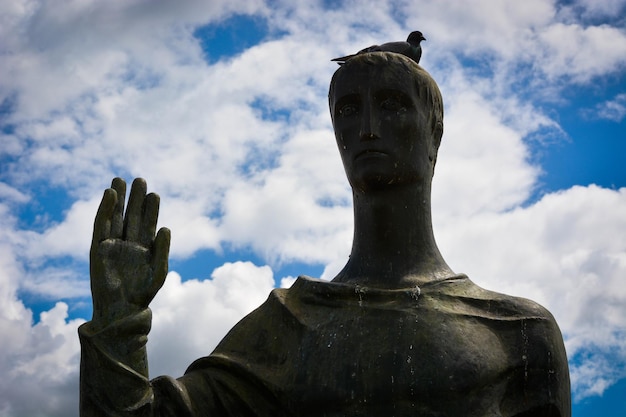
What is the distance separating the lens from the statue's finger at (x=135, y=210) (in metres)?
9.48

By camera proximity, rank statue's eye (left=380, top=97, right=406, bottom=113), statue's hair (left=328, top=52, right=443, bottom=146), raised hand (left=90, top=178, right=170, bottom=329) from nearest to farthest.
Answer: raised hand (left=90, top=178, right=170, bottom=329), statue's eye (left=380, top=97, right=406, bottom=113), statue's hair (left=328, top=52, right=443, bottom=146)


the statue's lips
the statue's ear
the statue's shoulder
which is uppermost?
the statue's ear

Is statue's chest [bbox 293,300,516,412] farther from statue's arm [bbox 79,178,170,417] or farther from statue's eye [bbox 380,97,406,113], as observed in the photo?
statue's eye [bbox 380,97,406,113]

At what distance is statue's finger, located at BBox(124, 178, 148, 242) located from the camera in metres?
9.48

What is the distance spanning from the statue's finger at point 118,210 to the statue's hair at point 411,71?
2.14 metres

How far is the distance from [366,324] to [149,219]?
2.00 m

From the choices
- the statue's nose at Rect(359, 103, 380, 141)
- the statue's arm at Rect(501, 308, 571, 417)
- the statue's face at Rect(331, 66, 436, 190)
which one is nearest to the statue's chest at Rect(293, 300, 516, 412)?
the statue's arm at Rect(501, 308, 571, 417)

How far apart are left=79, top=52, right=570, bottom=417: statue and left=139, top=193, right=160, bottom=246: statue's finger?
12 mm

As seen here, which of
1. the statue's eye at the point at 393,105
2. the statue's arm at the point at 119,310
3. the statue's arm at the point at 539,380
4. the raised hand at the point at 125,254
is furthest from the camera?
the statue's eye at the point at 393,105

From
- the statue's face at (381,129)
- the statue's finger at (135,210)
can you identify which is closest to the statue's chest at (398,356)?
the statue's face at (381,129)

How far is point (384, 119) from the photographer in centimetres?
1012

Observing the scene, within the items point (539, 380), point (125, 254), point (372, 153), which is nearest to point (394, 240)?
point (372, 153)

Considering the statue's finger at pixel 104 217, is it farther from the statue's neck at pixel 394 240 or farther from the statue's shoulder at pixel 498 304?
the statue's shoulder at pixel 498 304

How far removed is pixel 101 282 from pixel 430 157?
3.19 metres
